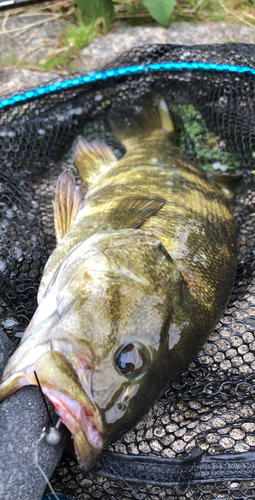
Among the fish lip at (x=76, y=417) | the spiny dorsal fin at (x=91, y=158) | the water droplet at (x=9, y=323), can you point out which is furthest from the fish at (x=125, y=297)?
the spiny dorsal fin at (x=91, y=158)

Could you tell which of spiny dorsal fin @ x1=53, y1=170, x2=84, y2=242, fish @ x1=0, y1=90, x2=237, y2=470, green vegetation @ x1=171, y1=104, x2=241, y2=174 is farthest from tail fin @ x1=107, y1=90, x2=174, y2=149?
spiny dorsal fin @ x1=53, y1=170, x2=84, y2=242

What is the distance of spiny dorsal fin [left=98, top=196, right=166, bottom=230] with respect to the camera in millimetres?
2213

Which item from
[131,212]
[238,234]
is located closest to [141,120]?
[238,234]

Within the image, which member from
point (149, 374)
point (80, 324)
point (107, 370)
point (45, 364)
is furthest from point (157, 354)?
point (45, 364)

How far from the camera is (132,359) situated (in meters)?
1.61

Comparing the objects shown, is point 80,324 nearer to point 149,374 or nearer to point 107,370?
point 107,370

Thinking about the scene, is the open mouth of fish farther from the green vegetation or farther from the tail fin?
the green vegetation

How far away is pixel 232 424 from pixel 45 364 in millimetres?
1124

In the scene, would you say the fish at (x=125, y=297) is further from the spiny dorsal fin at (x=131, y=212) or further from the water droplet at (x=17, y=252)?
the water droplet at (x=17, y=252)

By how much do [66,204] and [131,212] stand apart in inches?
29.5

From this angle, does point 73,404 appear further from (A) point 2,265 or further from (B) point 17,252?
(B) point 17,252

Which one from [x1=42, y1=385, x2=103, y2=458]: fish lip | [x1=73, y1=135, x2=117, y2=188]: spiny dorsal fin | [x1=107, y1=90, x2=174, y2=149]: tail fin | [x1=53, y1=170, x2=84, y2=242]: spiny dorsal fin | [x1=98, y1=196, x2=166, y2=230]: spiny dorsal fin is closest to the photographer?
[x1=42, y1=385, x2=103, y2=458]: fish lip

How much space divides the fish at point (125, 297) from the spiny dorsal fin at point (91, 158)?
42cm

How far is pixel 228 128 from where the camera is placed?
3467mm
